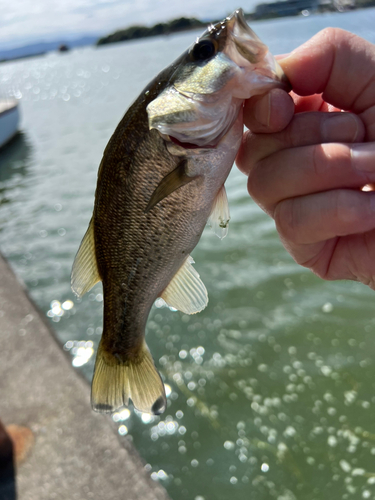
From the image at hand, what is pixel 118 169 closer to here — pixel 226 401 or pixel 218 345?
pixel 226 401

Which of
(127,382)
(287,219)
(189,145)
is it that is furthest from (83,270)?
(287,219)

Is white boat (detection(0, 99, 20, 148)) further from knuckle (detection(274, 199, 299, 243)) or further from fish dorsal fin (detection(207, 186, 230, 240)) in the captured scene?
knuckle (detection(274, 199, 299, 243))

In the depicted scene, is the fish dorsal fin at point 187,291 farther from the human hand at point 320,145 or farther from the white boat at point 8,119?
the white boat at point 8,119

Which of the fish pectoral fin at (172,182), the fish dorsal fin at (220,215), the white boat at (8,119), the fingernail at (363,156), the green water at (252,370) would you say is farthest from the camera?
the white boat at (8,119)

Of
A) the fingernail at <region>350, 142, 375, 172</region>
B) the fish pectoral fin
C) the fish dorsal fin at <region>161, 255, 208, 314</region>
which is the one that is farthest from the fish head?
the fish dorsal fin at <region>161, 255, 208, 314</region>

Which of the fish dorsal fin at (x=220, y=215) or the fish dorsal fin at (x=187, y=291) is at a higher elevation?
the fish dorsal fin at (x=220, y=215)

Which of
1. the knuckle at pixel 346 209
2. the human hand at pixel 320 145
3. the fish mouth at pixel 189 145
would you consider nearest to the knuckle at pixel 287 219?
the human hand at pixel 320 145
